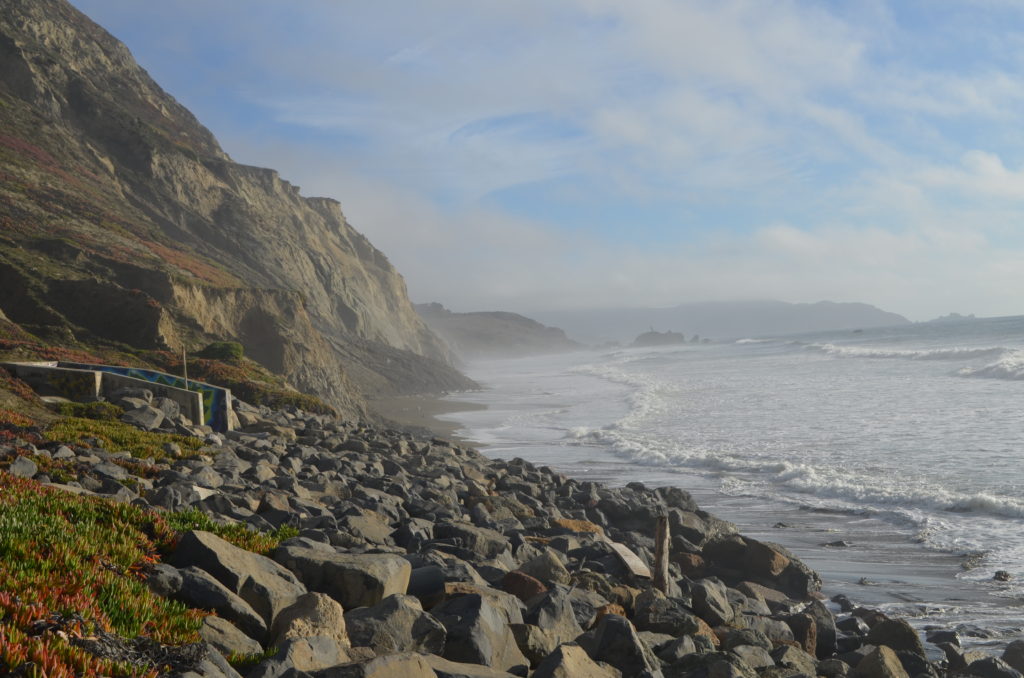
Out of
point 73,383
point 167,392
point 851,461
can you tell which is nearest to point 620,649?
point 167,392

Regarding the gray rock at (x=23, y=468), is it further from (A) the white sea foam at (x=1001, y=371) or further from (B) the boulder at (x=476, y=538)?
(A) the white sea foam at (x=1001, y=371)

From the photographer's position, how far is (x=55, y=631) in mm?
4988

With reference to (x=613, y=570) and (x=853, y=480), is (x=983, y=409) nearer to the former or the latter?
(x=853, y=480)

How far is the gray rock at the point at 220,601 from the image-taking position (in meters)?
6.45

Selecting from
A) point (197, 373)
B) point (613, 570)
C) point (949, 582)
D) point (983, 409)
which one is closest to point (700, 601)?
point (613, 570)

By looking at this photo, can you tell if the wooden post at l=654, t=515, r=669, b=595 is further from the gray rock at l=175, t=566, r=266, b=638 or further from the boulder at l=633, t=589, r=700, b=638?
the gray rock at l=175, t=566, r=266, b=638

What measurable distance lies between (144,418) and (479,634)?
46.0 ft

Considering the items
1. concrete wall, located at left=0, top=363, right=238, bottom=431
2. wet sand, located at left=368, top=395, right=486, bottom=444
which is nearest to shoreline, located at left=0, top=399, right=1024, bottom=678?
concrete wall, located at left=0, top=363, right=238, bottom=431

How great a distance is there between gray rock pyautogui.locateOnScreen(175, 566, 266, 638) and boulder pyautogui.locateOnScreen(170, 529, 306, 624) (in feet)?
0.69

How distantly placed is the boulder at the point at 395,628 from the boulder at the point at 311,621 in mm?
142

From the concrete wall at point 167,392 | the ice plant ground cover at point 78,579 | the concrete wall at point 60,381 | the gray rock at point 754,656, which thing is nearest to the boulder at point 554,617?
the gray rock at point 754,656

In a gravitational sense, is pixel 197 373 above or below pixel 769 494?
above

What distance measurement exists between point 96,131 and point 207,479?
176 feet

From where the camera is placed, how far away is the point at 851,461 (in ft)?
75.3
